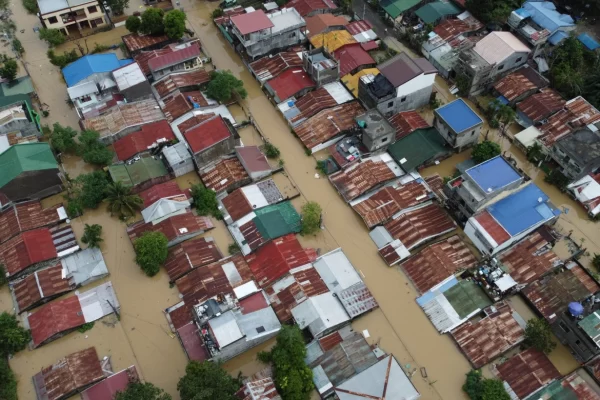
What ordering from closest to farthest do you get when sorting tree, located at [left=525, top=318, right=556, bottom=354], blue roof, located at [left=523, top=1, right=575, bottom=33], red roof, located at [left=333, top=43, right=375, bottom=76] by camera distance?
tree, located at [left=525, top=318, right=556, bottom=354] < blue roof, located at [left=523, top=1, right=575, bottom=33] < red roof, located at [left=333, top=43, right=375, bottom=76]

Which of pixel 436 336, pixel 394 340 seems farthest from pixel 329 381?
pixel 436 336

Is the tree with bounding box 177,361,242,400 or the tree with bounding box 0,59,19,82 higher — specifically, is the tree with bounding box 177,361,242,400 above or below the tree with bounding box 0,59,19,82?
below

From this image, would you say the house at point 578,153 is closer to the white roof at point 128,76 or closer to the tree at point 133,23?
the white roof at point 128,76

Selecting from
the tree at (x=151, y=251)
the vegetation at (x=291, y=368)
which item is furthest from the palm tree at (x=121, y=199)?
the vegetation at (x=291, y=368)

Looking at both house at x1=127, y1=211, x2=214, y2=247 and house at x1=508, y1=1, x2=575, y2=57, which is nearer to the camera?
house at x1=127, y1=211, x2=214, y2=247

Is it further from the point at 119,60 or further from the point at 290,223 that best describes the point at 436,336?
the point at 119,60

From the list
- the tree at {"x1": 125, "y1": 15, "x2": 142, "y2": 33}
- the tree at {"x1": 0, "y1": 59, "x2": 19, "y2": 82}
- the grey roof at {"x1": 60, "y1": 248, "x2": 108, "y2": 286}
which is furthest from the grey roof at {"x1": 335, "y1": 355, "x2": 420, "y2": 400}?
the tree at {"x1": 0, "y1": 59, "x2": 19, "y2": 82}

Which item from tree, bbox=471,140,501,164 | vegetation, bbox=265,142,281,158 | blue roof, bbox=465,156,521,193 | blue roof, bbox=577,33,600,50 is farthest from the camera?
blue roof, bbox=577,33,600,50

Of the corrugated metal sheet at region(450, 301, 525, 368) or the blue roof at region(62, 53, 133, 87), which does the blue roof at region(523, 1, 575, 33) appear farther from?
the blue roof at region(62, 53, 133, 87)
